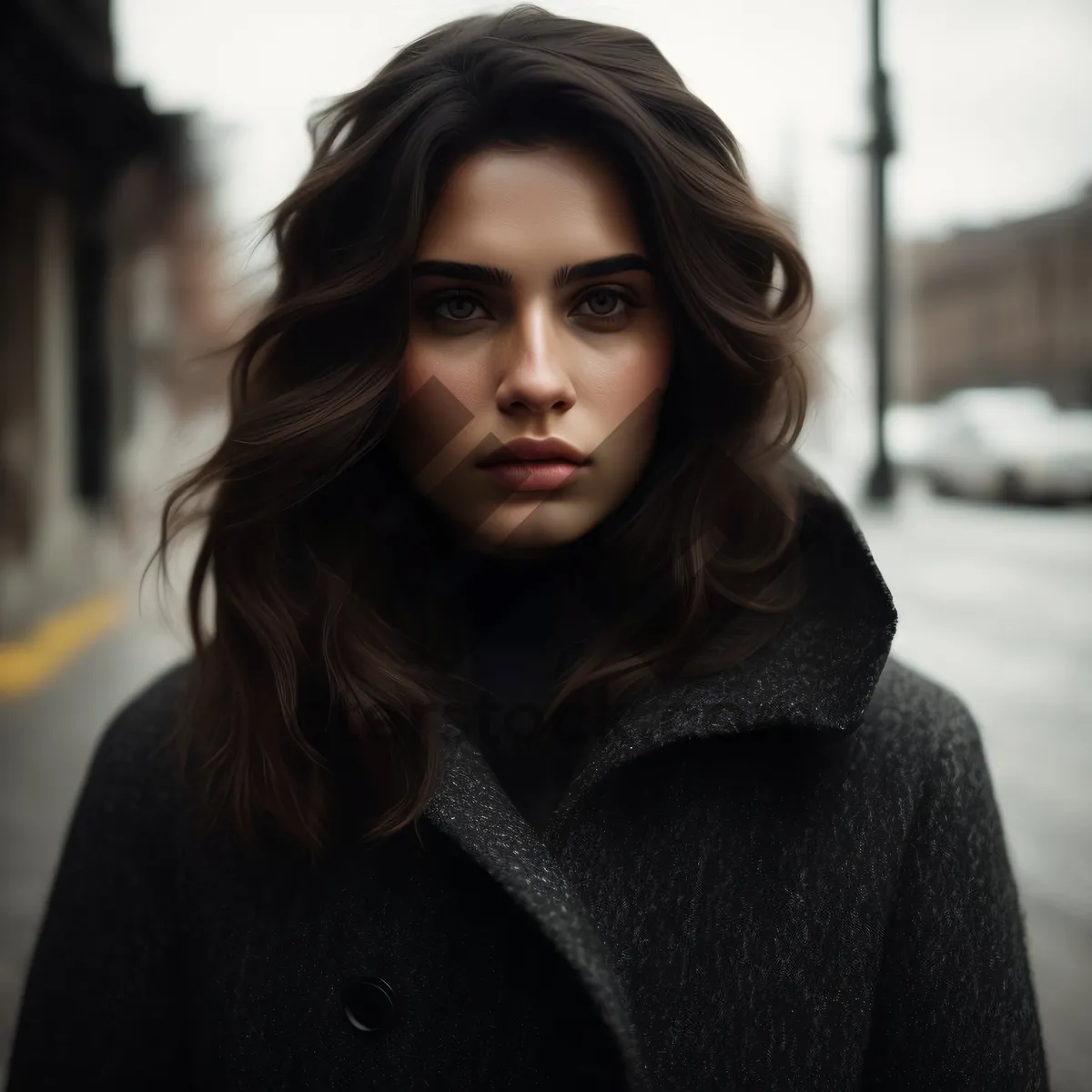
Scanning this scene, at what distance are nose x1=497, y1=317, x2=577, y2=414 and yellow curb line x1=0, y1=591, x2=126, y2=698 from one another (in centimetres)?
444

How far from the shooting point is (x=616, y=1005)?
2.77ft

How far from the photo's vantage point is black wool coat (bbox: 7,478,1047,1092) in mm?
966

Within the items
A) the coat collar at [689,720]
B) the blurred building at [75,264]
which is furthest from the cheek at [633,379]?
the blurred building at [75,264]

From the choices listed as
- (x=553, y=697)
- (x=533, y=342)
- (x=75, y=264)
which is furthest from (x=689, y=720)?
(x=75, y=264)

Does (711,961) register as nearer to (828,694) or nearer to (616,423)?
(828,694)

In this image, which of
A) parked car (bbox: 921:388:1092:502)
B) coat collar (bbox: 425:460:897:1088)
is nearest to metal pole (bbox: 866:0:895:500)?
parked car (bbox: 921:388:1092:502)

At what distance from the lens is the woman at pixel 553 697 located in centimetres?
97

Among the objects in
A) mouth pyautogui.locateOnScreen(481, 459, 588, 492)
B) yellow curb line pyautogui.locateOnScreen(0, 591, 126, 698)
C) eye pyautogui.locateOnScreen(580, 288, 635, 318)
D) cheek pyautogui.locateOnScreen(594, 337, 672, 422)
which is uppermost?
eye pyautogui.locateOnScreen(580, 288, 635, 318)

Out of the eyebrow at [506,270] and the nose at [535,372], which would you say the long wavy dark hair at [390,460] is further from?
the nose at [535,372]

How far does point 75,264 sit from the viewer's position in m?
8.70

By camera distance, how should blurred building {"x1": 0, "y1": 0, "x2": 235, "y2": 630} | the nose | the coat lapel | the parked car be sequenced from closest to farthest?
the coat lapel → the nose → the parked car → blurred building {"x1": 0, "y1": 0, "x2": 235, "y2": 630}

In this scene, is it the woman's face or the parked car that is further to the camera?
the parked car

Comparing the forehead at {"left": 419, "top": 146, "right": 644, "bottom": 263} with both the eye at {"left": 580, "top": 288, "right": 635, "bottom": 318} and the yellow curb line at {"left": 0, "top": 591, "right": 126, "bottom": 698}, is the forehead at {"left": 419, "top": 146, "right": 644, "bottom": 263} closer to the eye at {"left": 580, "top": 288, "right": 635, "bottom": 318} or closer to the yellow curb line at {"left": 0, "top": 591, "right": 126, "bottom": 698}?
the eye at {"left": 580, "top": 288, "right": 635, "bottom": 318}

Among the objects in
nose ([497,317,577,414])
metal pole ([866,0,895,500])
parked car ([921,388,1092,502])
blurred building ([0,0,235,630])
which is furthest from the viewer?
blurred building ([0,0,235,630])
